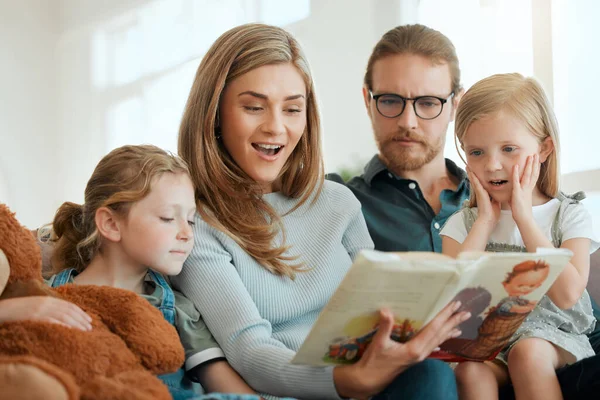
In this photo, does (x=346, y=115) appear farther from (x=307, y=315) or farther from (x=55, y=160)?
(x=307, y=315)

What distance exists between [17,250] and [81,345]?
0.76 ft

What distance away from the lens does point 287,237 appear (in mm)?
1721

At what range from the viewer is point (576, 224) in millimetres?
1685

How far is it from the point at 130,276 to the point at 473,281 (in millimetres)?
703

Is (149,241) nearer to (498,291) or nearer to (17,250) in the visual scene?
(17,250)

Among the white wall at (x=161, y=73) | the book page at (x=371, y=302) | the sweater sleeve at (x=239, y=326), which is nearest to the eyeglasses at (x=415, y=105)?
the sweater sleeve at (x=239, y=326)

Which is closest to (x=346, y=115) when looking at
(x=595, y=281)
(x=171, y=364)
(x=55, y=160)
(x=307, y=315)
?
(x=55, y=160)

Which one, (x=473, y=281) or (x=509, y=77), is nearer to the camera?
(x=473, y=281)

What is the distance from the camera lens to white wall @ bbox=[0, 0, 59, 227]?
558 centimetres

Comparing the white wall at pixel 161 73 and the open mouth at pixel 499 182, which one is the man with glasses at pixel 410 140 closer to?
the open mouth at pixel 499 182

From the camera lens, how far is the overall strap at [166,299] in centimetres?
148

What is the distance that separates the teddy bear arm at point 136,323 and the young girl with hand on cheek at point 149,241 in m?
0.18

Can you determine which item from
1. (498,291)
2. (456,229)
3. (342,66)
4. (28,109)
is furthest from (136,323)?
(28,109)

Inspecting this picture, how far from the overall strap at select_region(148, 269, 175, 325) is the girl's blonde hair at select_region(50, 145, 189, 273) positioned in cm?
13
